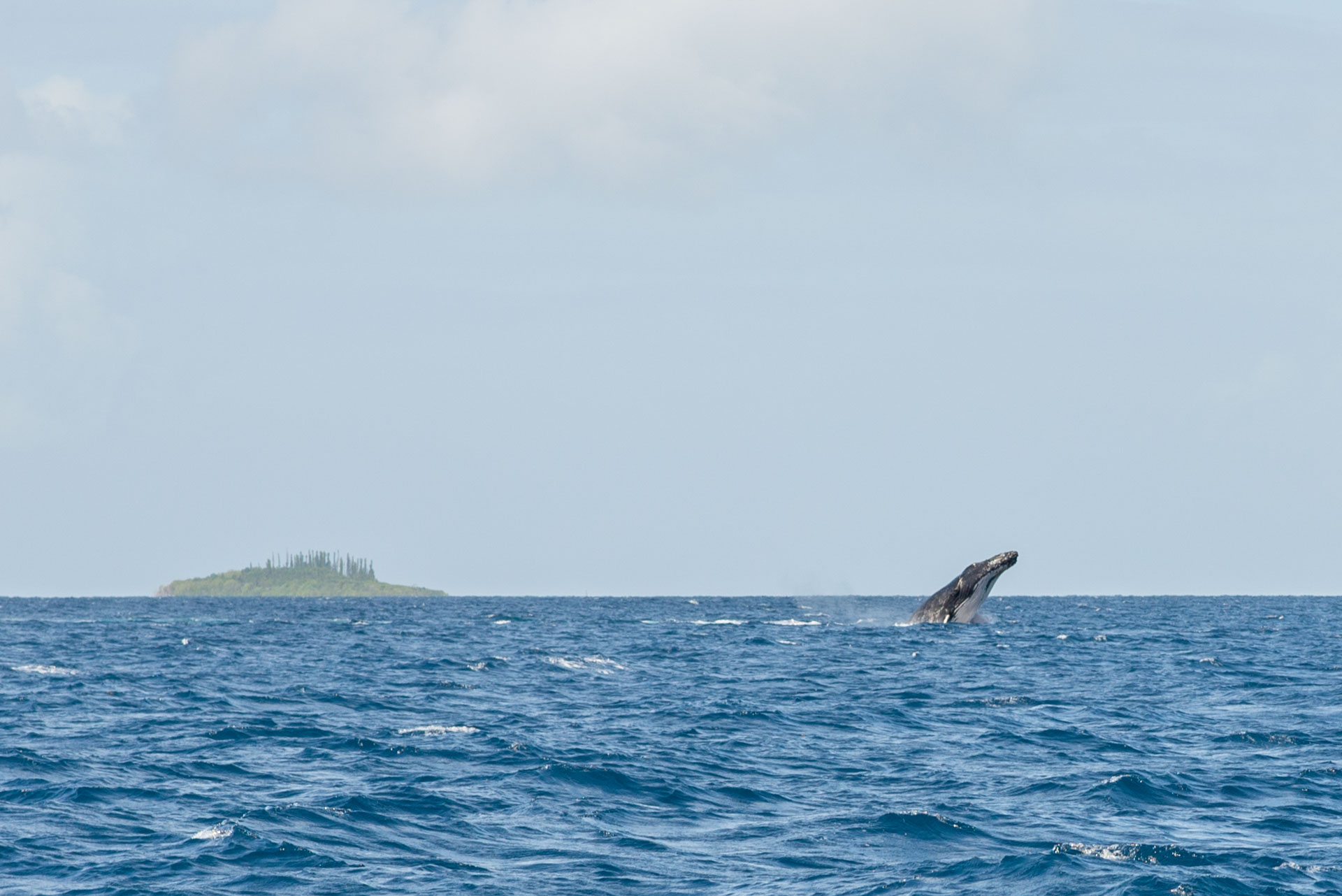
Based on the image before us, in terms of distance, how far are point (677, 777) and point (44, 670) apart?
3194 cm

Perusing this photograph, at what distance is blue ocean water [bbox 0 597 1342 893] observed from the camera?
1773 centimetres

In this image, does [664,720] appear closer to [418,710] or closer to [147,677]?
[418,710]

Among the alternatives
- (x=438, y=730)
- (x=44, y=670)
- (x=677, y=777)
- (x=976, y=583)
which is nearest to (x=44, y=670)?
(x=44, y=670)

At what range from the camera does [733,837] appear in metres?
19.9

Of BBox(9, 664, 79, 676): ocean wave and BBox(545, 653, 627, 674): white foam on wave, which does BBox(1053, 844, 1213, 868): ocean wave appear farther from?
BBox(9, 664, 79, 676): ocean wave

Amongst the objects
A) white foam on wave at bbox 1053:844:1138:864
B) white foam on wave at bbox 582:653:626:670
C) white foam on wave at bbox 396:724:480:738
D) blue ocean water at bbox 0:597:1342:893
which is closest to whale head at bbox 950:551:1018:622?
blue ocean water at bbox 0:597:1342:893

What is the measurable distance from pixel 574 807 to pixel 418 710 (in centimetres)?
1331

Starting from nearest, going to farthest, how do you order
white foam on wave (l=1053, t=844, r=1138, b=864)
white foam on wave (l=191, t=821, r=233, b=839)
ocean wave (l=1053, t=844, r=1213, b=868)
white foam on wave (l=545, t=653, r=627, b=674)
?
1. ocean wave (l=1053, t=844, r=1213, b=868)
2. white foam on wave (l=1053, t=844, r=1138, b=864)
3. white foam on wave (l=191, t=821, r=233, b=839)
4. white foam on wave (l=545, t=653, r=627, b=674)

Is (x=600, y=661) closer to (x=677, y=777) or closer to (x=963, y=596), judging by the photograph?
(x=963, y=596)

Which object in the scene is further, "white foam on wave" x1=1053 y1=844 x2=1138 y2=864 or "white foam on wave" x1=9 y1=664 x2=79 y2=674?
"white foam on wave" x1=9 y1=664 x2=79 y2=674

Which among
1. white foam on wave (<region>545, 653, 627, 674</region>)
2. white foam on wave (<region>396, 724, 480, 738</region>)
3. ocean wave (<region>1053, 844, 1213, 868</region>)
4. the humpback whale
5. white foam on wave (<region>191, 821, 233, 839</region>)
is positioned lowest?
ocean wave (<region>1053, 844, 1213, 868</region>)

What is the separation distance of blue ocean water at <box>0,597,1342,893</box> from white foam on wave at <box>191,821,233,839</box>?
92 millimetres

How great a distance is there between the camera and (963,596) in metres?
67.5

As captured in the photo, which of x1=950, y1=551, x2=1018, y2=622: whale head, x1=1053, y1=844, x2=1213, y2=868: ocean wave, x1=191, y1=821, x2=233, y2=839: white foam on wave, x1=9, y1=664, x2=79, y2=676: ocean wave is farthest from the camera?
x1=950, y1=551, x2=1018, y2=622: whale head
